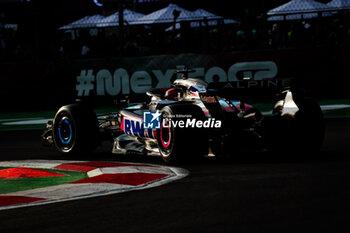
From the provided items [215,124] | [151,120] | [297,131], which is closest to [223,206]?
[215,124]

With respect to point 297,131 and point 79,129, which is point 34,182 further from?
point 297,131

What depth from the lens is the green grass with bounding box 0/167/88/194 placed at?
277 inches

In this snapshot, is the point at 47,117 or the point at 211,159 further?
the point at 47,117

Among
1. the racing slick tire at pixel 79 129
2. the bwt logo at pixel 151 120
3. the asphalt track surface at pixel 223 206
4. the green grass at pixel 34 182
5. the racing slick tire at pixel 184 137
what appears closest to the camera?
the asphalt track surface at pixel 223 206

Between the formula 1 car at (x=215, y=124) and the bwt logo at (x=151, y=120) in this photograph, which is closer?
the formula 1 car at (x=215, y=124)

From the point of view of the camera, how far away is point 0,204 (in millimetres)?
6004

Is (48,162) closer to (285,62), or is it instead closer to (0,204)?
(0,204)

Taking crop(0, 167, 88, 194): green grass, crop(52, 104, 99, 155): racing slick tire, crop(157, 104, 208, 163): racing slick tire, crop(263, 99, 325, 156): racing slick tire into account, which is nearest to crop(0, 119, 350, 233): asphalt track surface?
crop(157, 104, 208, 163): racing slick tire

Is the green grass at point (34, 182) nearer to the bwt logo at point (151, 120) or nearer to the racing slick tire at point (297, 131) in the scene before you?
the bwt logo at point (151, 120)

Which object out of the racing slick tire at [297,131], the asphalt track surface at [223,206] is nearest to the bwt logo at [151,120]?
the asphalt track surface at [223,206]

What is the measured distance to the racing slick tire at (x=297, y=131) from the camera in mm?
8500

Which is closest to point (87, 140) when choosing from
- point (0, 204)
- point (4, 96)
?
point (0, 204)

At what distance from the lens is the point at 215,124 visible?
8328 mm

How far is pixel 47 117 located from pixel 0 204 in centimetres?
1257
